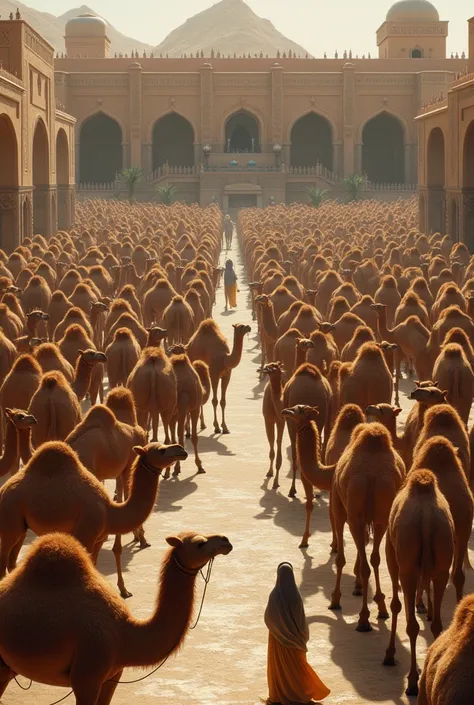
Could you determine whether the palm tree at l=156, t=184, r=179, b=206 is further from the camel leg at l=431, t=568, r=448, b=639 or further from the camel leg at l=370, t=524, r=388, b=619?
the camel leg at l=431, t=568, r=448, b=639

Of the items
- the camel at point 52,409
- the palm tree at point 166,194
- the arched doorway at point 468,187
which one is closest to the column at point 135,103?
the palm tree at point 166,194

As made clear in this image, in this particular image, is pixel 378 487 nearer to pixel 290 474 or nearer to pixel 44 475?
pixel 44 475

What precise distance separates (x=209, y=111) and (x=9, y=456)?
57.3 meters

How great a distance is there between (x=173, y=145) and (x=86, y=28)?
1412 cm

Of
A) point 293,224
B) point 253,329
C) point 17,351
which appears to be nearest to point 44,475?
point 17,351

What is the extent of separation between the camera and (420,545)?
22.4ft

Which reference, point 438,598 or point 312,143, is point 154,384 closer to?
point 438,598

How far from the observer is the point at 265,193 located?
59375mm

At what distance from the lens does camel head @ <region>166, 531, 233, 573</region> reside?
5379 mm

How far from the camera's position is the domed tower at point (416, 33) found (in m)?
74.9

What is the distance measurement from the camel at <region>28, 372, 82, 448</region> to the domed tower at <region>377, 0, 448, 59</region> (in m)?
68.8

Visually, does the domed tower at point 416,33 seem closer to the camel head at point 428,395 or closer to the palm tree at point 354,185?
the palm tree at point 354,185

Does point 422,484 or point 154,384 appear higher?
point 154,384

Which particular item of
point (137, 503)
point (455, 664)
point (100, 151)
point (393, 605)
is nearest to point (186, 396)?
point (137, 503)
